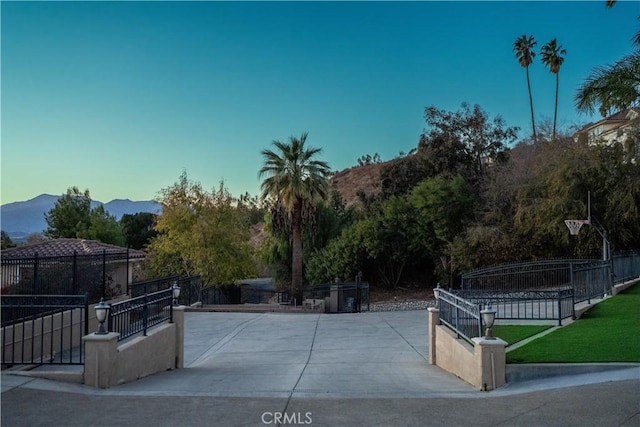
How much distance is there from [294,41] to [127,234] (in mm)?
43886

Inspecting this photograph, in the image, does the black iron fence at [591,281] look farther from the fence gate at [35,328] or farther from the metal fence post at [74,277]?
the metal fence post at [74,277]

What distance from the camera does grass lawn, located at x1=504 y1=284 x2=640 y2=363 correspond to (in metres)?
8.24

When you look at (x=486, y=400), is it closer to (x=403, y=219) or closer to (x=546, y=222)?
(x=546, y=222)

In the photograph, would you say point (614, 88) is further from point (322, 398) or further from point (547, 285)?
point (547, 285)

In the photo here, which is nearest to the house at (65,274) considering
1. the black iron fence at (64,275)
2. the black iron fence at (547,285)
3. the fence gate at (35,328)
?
the black iron fence at (64,275)

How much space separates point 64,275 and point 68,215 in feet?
141

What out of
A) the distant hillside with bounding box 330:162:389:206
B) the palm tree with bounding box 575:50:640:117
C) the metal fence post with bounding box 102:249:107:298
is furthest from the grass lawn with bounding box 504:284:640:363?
the distant hillside with bounding box 330:162:389:206

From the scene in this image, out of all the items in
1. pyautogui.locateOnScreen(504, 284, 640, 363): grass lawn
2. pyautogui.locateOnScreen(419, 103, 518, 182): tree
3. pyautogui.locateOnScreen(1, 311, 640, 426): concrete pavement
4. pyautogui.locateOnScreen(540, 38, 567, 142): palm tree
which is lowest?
pyautogui.locateOnScreen(1, 311, 640, 426): concrete pavement

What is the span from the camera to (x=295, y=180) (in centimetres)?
3028

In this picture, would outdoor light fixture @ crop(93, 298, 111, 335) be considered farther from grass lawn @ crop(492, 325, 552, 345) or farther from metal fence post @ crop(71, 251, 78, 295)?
grass lawn @ crop(492, 325, 552, 345)

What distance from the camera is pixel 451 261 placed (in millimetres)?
31625

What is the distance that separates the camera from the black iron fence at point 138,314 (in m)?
8.05

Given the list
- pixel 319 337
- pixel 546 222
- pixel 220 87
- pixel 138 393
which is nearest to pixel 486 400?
pixel 138 393

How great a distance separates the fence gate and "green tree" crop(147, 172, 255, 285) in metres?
18.8
